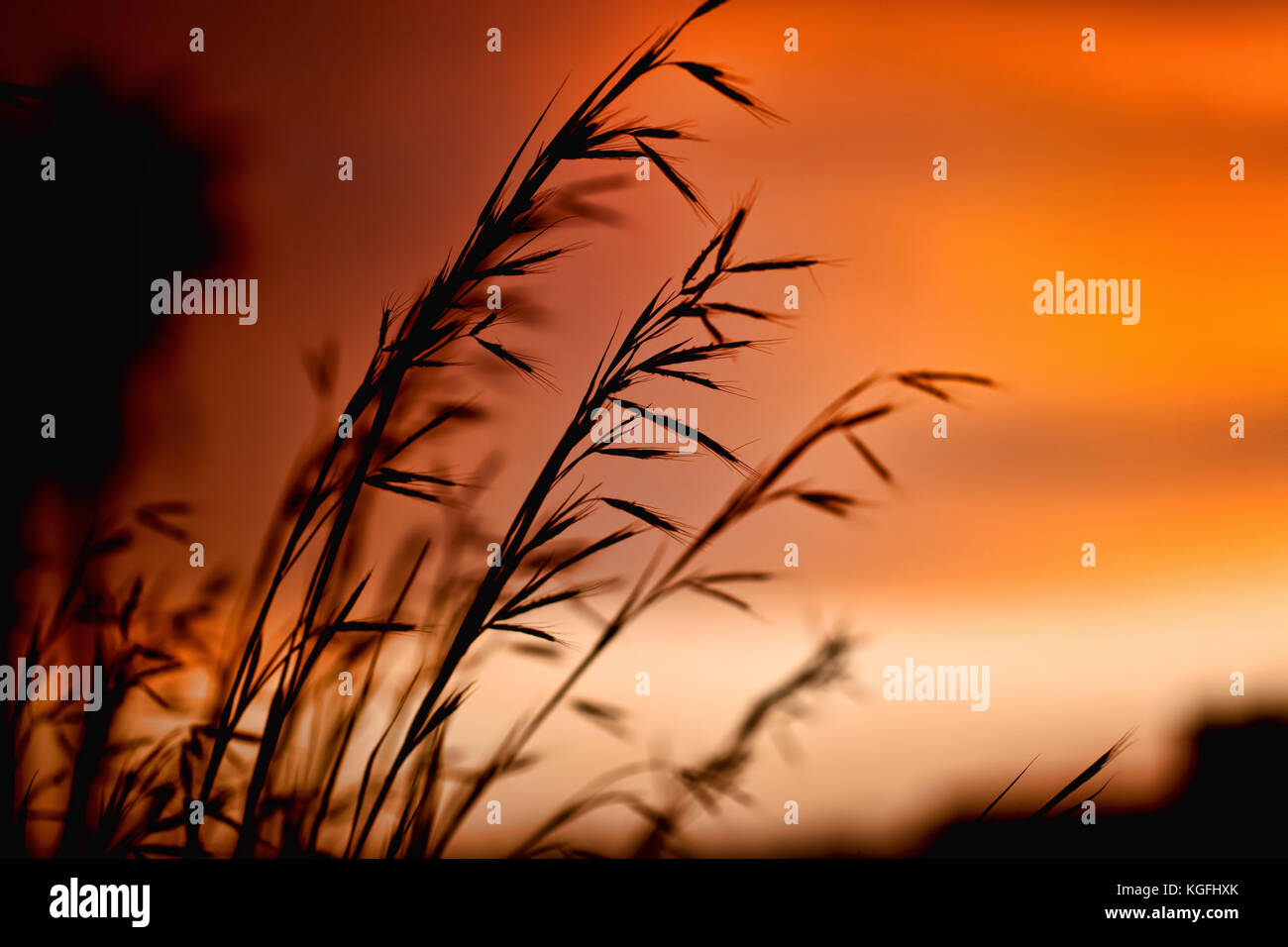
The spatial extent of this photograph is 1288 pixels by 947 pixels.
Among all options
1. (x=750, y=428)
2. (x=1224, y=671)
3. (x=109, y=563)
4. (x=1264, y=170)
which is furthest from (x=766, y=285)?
(x=109, y=563)

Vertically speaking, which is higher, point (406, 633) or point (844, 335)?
point (844, 335)

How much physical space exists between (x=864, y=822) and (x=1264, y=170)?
3.70 feet

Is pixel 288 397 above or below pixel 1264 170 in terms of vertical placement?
below

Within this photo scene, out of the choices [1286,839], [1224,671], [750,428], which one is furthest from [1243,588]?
[750,428]

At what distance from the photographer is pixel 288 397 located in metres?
1.11

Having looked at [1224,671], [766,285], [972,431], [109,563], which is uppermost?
[766,285]

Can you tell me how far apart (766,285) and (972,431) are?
37cm
